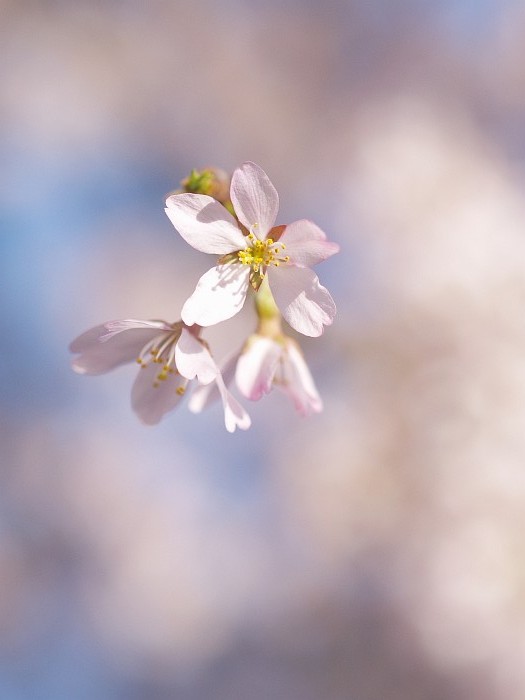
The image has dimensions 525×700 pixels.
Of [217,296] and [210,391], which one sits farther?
[210,391]

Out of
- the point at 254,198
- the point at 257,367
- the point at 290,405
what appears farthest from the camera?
the point at 290,405

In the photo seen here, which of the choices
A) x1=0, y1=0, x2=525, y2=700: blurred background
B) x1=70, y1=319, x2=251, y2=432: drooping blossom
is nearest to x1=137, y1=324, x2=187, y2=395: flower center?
x1=70, y1=319, x2=251, y2=432: drooping blossom

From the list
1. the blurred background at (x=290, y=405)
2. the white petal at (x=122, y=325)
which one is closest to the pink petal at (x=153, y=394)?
the white petal at (x=122, y=325)

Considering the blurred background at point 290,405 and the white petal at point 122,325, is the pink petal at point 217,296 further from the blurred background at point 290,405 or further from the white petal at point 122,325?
the blurred background at point 290,405

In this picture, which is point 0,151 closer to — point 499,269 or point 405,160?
point 405,160

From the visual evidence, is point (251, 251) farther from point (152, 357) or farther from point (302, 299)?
point (152, 357)

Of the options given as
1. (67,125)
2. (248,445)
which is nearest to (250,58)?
(67,125)

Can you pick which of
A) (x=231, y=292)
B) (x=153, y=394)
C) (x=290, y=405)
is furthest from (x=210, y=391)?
(x=290, y=405)
